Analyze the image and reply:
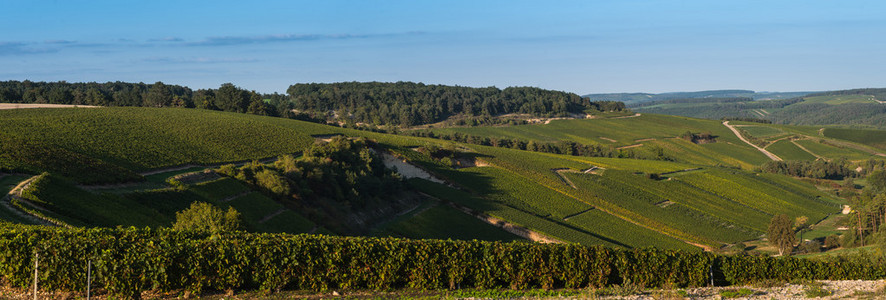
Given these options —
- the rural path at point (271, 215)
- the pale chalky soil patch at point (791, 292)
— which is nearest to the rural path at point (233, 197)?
the rural path at point (271, 215)

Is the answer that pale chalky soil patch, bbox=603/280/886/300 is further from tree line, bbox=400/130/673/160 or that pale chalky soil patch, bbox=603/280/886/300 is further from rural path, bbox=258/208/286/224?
tree line, bbox=400/130/673/160

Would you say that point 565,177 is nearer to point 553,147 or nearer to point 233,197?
point 553,147

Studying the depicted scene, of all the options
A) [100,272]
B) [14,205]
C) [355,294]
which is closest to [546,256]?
[355,294]

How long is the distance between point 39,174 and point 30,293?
84.4 feet

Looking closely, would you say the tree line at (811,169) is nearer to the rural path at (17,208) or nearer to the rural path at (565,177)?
the rural path at (565,177)

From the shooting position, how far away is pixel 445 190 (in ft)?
274

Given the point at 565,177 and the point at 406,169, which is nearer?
the point at 406,169

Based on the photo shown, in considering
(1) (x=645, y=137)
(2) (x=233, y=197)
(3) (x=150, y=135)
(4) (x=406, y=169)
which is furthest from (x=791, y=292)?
(1) (x=645, y=137)

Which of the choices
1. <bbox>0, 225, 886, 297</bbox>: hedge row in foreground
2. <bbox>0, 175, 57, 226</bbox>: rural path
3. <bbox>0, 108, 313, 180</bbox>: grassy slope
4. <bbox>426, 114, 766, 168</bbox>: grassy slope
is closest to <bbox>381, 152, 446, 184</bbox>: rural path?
<bbox>0, 108, 313, 180</bbox>: grassy slope

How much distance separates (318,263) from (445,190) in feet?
192

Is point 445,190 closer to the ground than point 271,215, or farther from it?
closer to the ground

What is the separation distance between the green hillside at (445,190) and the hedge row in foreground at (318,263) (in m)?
A: 13.1

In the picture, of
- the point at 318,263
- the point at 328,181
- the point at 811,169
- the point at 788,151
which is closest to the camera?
the point at 318,263

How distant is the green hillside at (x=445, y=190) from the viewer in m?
47.6
